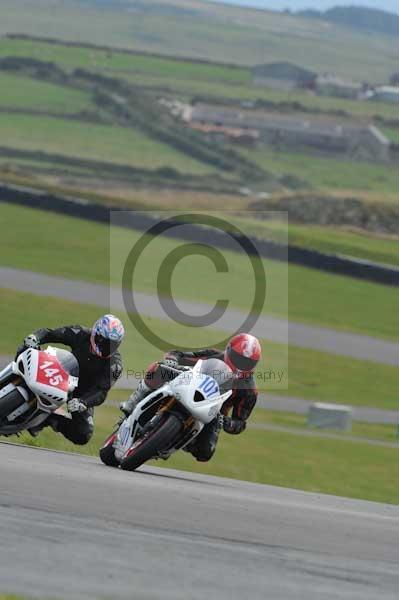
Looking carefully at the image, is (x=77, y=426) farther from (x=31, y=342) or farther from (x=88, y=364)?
(x=31, y=342)

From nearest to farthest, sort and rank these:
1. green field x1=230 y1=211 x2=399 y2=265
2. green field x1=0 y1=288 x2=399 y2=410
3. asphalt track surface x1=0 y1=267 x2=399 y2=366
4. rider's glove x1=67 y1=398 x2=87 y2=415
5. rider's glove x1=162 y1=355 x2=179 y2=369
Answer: rider's glove x1=162 y1=355 x2=179 y2=369
rider's glove x1=67 y1=398 x2=87 y2=415
green field x1=0 y1=288 x2=399 y2=410
asphalt track surface x1=0 y1=267 x2=399 y2=366
green field x1=230 y1=211 x2=399 y2=265

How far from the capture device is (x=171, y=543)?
6.81 m

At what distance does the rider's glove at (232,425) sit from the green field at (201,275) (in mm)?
20289

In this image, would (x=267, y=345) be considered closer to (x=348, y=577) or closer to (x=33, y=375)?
(x=33, y=375)

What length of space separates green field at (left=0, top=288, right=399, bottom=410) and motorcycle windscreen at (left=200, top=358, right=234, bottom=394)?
1173cm

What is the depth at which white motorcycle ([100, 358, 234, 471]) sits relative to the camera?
10453 mm

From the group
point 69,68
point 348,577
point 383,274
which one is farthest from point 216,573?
point 69,68

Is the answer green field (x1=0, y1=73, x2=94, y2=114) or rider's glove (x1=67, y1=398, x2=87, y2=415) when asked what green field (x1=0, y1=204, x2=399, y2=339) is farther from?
green field (x1=0, y1=73, x2=94, y2=114)

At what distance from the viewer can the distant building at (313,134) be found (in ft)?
357

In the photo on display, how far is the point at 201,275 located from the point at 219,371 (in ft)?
81.4

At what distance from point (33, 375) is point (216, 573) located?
4.97 meters

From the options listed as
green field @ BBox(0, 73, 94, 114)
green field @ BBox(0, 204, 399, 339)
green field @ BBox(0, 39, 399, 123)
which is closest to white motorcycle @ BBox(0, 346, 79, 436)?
green field @ BBox(0, 204, 399, 339)

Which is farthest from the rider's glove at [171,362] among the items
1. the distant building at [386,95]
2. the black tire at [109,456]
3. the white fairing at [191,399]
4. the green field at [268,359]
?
the distant building at [386,95]

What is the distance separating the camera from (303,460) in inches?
685
